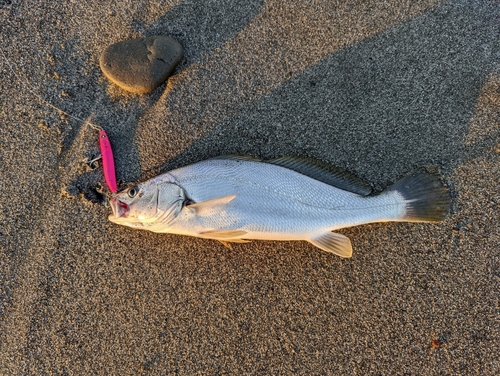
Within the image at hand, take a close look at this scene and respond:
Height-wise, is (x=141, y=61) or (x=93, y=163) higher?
(x=141, y=61)

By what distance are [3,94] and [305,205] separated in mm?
2431

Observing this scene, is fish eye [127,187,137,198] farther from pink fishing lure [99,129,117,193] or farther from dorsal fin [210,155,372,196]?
dorsal fin [210,155,372,196]

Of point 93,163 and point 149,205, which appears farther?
point 93,163

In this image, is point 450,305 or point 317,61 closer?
point 450,305

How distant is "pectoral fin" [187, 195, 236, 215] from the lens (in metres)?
1.94

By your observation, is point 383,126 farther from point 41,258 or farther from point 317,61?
point 41,258

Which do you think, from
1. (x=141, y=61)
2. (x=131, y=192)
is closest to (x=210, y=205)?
(x=131, y=192)

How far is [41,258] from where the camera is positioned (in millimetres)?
2197

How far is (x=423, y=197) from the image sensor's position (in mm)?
2057

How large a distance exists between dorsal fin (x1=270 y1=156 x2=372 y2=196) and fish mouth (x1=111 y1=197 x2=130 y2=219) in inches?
40.1

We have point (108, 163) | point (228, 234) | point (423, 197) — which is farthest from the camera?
point (108, 163)

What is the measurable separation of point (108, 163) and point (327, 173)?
5.21 ft

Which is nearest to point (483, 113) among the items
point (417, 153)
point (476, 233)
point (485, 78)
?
point (485, 78)

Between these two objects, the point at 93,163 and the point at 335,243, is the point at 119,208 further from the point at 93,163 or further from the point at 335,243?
the point at 335,243
